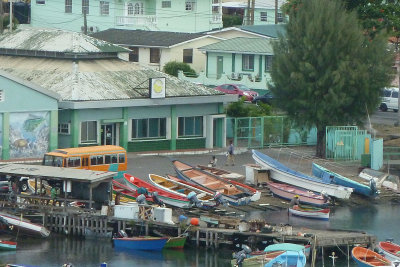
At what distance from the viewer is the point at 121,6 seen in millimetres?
113312

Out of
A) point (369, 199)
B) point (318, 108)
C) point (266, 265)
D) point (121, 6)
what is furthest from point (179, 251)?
point (121, 6)

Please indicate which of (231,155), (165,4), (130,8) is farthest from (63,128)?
(165,4)

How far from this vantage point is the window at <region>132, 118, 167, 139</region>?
74875 millimetres

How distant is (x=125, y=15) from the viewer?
11325 cm

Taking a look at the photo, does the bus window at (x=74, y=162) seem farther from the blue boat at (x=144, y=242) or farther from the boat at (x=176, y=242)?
the boat at (x=176, y=242)

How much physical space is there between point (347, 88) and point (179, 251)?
75.3ft

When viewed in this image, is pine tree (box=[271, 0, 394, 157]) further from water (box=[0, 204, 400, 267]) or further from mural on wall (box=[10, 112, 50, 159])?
water (box=[0, 204, 400, 267])

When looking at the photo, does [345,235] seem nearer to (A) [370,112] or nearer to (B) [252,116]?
(A) [370,112]

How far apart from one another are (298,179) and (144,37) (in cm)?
4065

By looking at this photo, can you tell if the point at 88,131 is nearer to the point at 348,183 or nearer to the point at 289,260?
the point at 348,183

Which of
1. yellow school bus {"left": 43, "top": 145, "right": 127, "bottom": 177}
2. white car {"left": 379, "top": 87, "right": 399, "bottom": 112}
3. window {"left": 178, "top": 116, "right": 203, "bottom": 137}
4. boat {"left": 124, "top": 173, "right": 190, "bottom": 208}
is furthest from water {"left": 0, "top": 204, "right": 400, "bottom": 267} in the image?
white car {"left": 379, "top": 87, "right": 399, "bottom": 112}

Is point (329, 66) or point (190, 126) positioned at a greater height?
point (329, 66)

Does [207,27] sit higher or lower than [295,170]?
higher

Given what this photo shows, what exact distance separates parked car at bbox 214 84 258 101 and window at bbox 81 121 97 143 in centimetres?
2104
